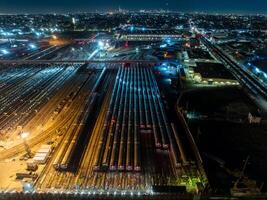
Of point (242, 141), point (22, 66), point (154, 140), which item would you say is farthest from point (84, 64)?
point (242, 141)

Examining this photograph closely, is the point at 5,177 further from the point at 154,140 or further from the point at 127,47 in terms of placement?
the point at 127,47

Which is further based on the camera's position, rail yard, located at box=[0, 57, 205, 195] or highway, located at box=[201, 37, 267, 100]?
highway, located at box=[201, 37, 267, 100]

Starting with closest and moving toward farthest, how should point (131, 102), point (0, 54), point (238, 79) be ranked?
point (131, 102) < point (238, 79) < point (0, 54)

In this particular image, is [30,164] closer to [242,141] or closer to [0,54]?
[242,141]

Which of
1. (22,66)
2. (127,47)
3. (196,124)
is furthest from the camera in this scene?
(127,47)

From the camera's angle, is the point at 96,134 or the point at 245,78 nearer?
the point at 96,134

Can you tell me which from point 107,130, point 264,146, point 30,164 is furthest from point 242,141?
point 30,164

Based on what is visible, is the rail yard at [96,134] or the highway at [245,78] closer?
the rail yard at [96,134]

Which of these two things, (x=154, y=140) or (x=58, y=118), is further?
(x=58, y=118)

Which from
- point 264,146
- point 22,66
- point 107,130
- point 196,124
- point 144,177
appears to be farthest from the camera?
point 22,66
